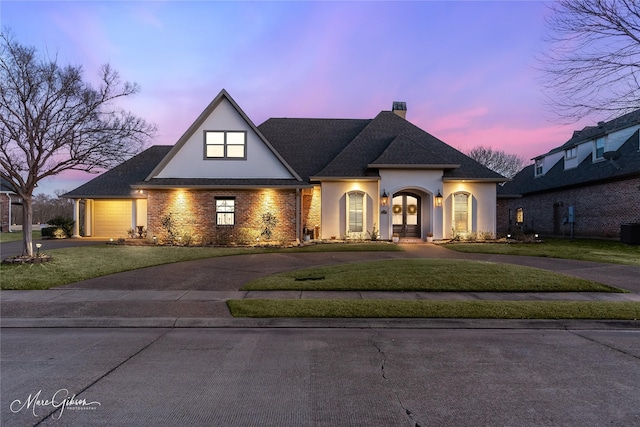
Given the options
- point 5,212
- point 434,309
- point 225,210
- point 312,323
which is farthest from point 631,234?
point 5,212

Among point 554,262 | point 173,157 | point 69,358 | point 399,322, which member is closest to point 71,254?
point 173,157

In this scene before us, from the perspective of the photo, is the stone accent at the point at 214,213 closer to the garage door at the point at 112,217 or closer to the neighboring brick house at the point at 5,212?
the garage door at the point at 112,217

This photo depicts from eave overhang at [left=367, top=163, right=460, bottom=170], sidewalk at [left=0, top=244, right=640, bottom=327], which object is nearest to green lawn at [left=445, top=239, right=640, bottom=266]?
sidewalk at [left=0, top=244, right=640, bottom=327]

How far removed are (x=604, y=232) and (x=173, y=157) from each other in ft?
87.1

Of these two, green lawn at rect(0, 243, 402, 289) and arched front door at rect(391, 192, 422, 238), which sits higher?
arched front door at rect(391, 192, 422, 238)

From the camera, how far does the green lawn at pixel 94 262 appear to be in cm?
977

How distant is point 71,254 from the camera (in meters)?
14.1

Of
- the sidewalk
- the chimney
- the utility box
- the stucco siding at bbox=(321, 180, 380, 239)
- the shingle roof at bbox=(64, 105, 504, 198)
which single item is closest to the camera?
the sidewalk

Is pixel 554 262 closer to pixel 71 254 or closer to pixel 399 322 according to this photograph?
pixel 399 322

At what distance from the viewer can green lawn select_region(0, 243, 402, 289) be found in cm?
977

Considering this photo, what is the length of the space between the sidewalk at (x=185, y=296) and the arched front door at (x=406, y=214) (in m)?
8.08

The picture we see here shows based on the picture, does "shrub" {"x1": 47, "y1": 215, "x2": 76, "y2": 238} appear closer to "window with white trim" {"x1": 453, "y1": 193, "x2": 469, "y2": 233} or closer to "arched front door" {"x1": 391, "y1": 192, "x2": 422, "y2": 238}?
"arched front door" {"x1": 391, "y1": 192, "x2": 422, "y2": 238}

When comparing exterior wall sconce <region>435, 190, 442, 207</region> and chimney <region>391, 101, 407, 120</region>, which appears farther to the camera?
chimney <region>391, 101, 407, 120</region>

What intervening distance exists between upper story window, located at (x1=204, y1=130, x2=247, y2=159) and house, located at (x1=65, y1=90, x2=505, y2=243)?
0.18 feet
